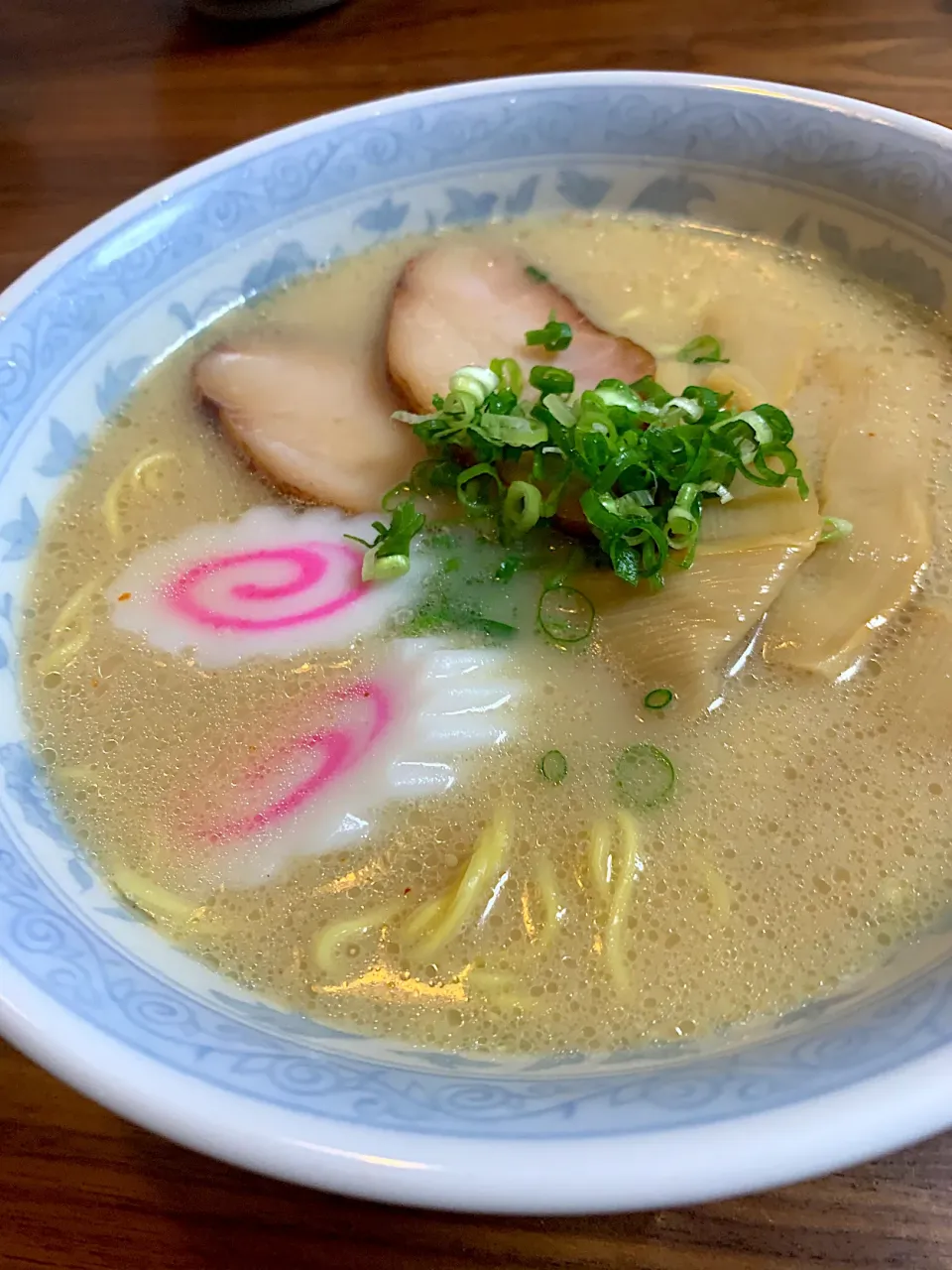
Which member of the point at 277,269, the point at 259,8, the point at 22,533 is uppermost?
the point at 259,8

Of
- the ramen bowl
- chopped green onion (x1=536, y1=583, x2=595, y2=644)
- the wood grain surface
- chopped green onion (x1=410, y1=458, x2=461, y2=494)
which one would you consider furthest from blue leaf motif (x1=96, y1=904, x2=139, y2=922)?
chopped green onion (x1=410, y1=458, x2=461, y2=494)

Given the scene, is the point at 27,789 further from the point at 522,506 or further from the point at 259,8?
→ the point at 259,8

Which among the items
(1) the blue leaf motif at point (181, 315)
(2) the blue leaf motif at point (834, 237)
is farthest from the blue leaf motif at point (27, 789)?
(2) the blue leaf motif at point (834, 237)

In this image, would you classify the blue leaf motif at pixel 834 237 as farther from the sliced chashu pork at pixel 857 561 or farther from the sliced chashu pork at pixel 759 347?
the sliced chashu pork at pixel 857 561

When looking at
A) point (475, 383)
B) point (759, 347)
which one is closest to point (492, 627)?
point (475, 383)

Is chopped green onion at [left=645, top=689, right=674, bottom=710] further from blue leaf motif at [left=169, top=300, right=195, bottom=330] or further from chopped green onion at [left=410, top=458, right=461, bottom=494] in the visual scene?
blue leaf motif at [left=169, top=300, right=195, bottom=330]

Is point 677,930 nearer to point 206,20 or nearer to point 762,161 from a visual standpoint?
point 762,161

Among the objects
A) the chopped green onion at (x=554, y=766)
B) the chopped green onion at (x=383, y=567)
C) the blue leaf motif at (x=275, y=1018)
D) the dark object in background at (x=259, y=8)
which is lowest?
the blue leaf motif at (x=275, y=1018)
